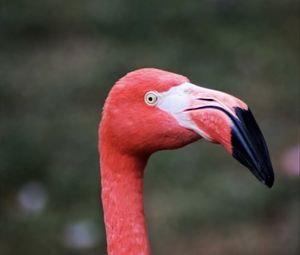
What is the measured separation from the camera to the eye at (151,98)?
8.47ft

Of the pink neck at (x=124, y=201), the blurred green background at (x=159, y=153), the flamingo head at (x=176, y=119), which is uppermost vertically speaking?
the flamingo head at (x=176, y=119)

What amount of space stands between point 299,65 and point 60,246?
2.54 m

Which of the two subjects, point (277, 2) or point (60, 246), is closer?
point (60, 246)

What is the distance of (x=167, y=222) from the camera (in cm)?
507

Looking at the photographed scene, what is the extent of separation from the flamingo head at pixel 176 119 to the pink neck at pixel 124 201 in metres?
0.05

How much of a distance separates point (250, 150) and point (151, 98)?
0.36 metres

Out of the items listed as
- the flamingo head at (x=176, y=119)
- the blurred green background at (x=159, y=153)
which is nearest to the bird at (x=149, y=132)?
the flamingo head at (x=176, y=119)

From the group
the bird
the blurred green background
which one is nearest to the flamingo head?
the bird

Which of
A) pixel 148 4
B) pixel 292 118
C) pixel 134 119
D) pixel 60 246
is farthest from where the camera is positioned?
pixel 148 4

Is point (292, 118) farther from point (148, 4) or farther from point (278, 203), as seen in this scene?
point (148, 4)

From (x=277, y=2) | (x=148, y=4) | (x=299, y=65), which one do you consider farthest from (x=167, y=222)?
(x=277, y=2)

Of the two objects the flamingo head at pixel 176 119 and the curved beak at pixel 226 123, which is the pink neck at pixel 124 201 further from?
the curved beak at pixel 226 123

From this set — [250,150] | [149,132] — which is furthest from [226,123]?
[149,132]

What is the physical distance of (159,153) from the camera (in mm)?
5504
